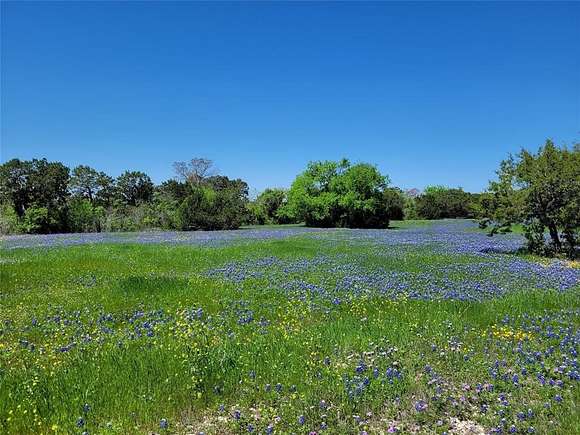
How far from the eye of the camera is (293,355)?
5621 mm

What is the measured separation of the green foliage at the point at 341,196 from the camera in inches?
1960

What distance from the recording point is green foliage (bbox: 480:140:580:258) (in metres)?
15.9

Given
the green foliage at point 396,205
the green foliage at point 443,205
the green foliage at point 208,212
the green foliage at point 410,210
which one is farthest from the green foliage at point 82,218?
the green foliage at point 443,205

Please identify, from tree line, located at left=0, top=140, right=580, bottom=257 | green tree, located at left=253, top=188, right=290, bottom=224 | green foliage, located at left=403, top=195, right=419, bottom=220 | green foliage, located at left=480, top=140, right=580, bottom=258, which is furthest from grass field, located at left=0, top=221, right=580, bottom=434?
green foliage, located at left=403, top=195, right=419, bottom=220

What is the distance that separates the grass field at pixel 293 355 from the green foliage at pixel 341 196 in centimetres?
3906

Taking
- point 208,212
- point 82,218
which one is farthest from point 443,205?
point 82,218

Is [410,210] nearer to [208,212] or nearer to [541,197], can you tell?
[208,212]

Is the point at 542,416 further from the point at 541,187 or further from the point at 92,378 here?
the point at 541,187

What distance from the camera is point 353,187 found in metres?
50.1

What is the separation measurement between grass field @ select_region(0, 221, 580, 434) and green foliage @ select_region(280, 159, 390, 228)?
128 ft

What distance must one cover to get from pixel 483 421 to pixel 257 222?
197ft

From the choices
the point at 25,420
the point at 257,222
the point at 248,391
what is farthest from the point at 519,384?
the point at 257,222

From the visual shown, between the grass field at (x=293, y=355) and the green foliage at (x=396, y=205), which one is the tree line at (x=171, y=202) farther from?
the grass field at (x=293, y=355)

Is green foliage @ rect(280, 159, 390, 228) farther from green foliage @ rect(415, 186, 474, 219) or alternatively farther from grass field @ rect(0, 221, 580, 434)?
grass field @ rect(0, 221, 580, 434)
